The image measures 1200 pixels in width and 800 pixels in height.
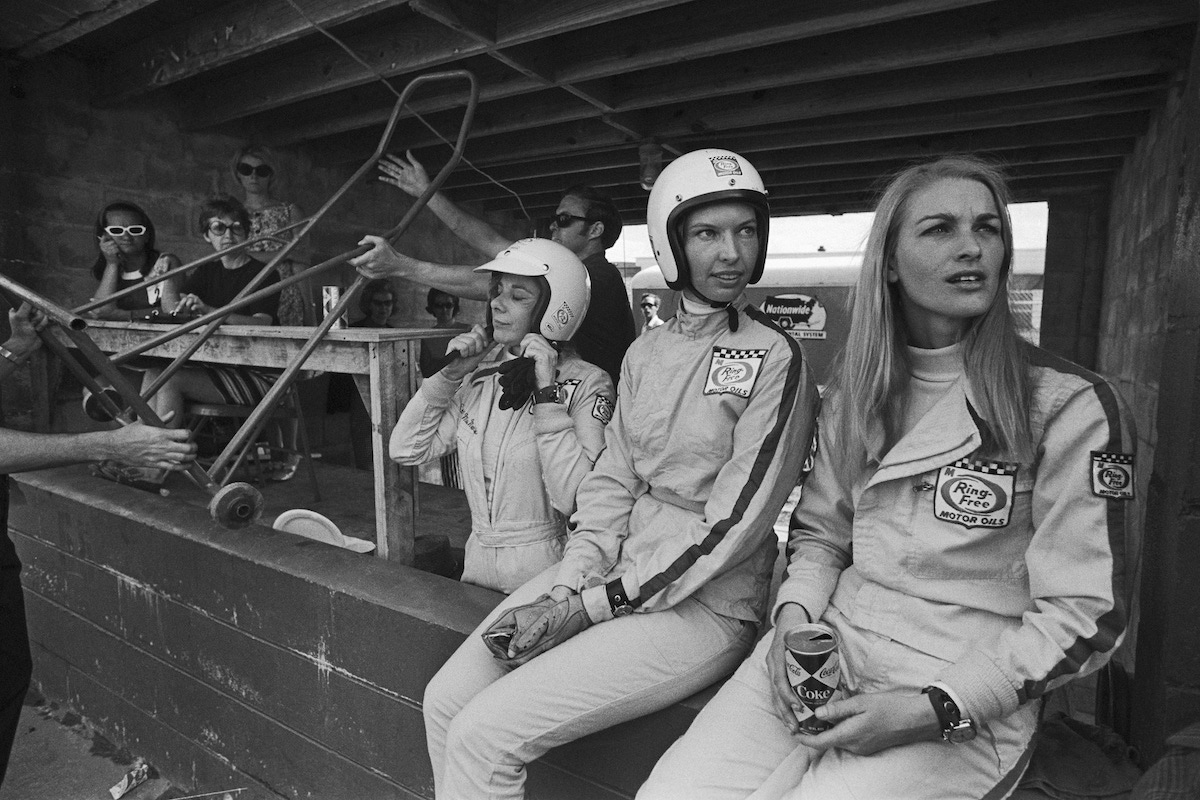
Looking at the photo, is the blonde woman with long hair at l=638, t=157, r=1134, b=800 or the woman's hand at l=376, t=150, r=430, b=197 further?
the woman's hand at l=376, t=150, r=430, b=197

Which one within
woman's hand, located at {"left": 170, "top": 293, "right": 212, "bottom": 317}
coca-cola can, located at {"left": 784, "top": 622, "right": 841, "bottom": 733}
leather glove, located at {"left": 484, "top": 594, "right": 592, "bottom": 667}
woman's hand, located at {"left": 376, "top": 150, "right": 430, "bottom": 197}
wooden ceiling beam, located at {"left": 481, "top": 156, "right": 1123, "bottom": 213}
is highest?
wooden ceiling beam, located at {"left": 481, "top": 156, "right": 1123, "bottom": 213}

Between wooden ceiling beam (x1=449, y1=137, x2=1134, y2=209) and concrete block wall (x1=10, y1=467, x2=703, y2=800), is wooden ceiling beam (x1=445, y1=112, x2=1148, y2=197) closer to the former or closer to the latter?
wooden ceiling beam (x1=449, y1=137, x2=1134, y2=209)

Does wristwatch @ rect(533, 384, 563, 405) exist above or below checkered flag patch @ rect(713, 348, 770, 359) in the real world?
below

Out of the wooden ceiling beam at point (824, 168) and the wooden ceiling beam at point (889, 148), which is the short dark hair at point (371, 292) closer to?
the wooden ceiling beam at point (889, 148)

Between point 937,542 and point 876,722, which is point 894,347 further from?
point 876,722

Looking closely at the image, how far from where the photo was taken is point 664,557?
5.83 feet

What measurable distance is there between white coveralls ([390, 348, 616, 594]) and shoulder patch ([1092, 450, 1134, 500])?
1.32 m

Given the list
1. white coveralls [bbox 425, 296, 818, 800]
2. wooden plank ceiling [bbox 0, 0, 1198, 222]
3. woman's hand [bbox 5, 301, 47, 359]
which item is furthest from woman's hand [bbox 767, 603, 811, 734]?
wooden plank ceiling [bbox 0, 0, 1198, 222]

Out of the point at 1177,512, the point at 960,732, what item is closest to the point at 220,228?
the point at 960,732

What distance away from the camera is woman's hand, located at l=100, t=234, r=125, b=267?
15.4ft

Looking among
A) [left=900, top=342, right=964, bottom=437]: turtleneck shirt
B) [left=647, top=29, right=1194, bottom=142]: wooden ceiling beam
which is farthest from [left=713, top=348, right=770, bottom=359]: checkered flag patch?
[left=647, top=29, right=1194, bottom=142]: wooden ceiling beam

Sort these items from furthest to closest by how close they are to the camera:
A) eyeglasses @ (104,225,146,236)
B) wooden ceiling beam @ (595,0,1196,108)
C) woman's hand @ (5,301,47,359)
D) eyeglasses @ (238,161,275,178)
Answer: eyeglasses @ (238,161,275,178)
eyeglasses @ (104,225,146,236)
wooden ceiling beam @ (595,0,1196,108)
woman's hand @ (5,301,47,359)

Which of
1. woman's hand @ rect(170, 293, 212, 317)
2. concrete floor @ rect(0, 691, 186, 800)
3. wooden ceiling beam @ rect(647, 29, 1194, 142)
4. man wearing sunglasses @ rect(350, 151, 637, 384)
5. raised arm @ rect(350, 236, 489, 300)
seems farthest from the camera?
wooden ceiling beam @ rect(647, 29, 1194, 142)

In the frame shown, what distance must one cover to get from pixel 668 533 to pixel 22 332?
95.2 inches
